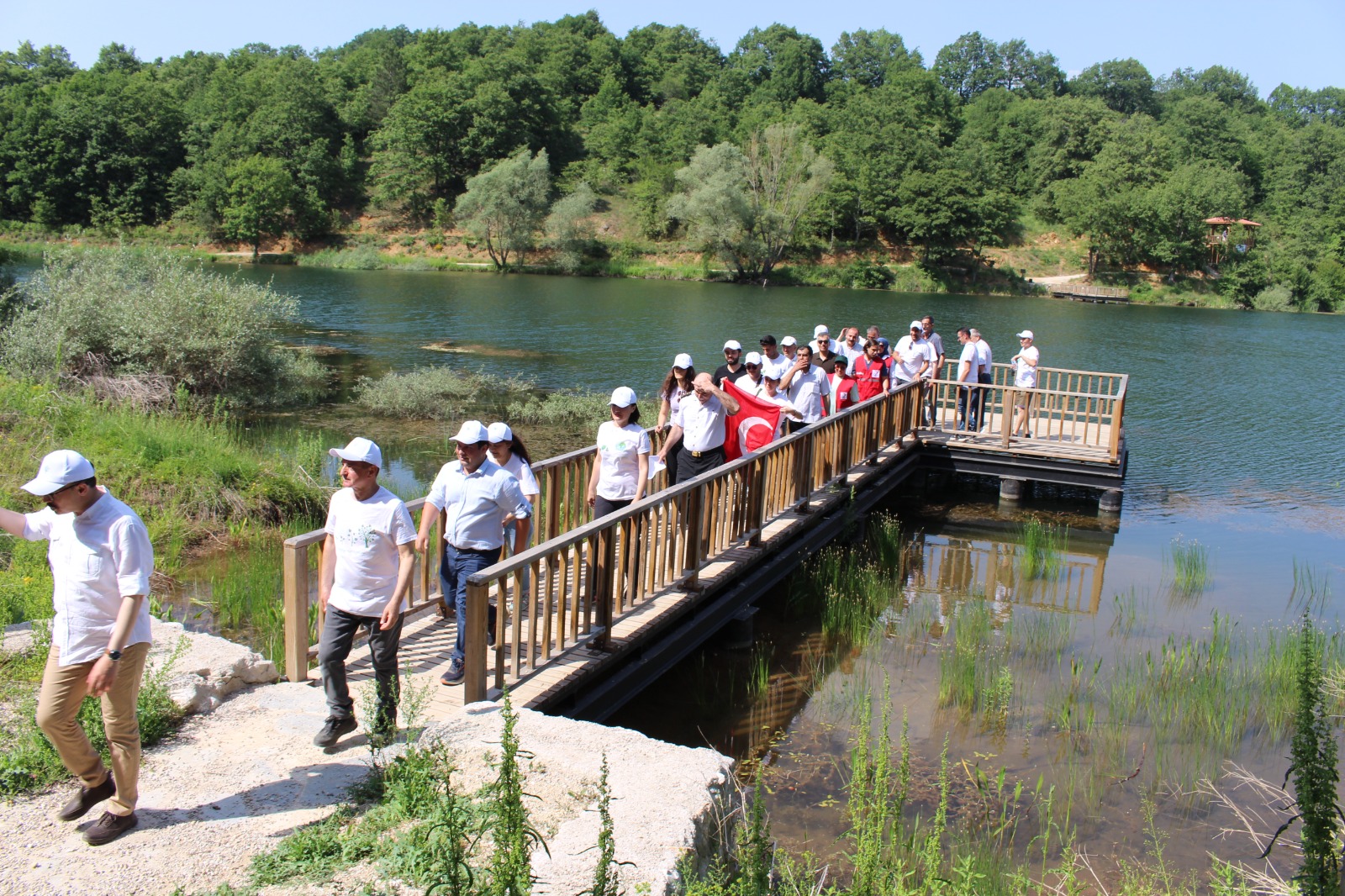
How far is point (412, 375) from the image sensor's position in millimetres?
21609

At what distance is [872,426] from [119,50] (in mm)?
144163

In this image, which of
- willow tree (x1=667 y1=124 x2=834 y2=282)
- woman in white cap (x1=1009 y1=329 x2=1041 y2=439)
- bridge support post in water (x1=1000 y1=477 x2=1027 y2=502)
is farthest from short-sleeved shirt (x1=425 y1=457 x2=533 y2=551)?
willow tree (x1=667 y1=124 x2=834 y2=282)

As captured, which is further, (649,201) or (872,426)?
(649,201)

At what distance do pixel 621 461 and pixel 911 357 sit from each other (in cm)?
884

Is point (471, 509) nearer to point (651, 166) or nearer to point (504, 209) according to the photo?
point (504, 209)

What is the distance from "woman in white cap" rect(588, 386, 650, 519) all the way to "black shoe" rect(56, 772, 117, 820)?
13.2ft

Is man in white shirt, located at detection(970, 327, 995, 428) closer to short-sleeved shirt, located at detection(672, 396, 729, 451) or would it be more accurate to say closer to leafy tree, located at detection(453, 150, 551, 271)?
short-sleeved shirt, located at detection(672, 396, 729, 451)

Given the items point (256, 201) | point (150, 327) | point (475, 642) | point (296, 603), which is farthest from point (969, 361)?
point (256, 201)

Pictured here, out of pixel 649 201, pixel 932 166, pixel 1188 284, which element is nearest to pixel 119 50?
pixel 649 201

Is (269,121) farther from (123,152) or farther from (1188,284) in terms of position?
(1188,284)

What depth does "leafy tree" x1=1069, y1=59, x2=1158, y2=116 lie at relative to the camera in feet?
465

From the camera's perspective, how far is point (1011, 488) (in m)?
15.3

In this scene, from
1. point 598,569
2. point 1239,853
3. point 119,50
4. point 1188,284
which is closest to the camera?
point 1239,853

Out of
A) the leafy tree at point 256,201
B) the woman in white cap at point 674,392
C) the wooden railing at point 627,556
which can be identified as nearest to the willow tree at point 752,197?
the leafy tree at point 256,201
